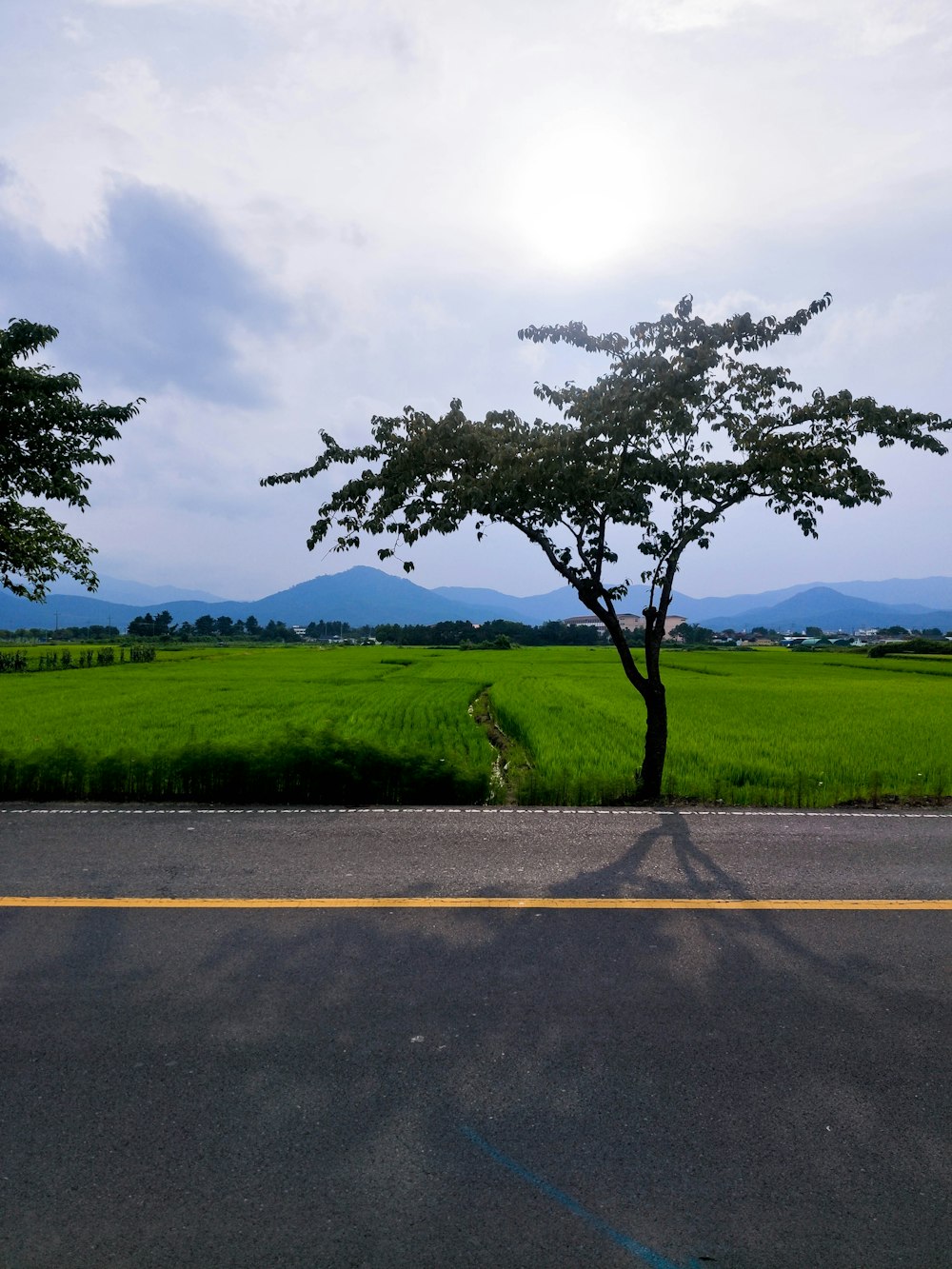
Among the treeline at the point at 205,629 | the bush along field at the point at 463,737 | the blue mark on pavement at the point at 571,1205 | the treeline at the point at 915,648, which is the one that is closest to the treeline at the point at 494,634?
the treeline at the point at 205,629

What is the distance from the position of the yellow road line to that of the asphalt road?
92 millimetres

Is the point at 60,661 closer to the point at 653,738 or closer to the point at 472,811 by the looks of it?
the point at 472,811

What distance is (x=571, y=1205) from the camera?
8.33 ft

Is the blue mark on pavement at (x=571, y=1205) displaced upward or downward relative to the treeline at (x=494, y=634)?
downward

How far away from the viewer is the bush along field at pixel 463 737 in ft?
27.7

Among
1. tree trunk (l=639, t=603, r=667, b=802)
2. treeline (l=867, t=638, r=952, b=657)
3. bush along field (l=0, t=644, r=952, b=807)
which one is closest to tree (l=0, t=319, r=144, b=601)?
bush along field (l=0, t=644, r=952, b=807)

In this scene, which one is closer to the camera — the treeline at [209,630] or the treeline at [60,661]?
the treeline at [60,661]

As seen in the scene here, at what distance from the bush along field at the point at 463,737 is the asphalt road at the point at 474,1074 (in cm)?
256

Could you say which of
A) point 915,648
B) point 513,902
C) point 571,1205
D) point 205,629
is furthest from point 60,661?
point 205,629

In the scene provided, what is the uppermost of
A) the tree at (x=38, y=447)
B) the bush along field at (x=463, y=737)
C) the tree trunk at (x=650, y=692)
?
the tree at (x=38, y=447)

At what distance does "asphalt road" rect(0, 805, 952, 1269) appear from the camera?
8.11ft

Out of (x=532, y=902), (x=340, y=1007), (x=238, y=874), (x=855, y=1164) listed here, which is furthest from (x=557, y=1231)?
(x=238, y=874)

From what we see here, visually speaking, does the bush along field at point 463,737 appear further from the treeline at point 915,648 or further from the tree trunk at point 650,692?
the treeline at point 915,648

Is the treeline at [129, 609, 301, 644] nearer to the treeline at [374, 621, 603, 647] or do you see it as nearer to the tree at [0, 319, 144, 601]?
the treeline at [374, 621, 603, 647]
